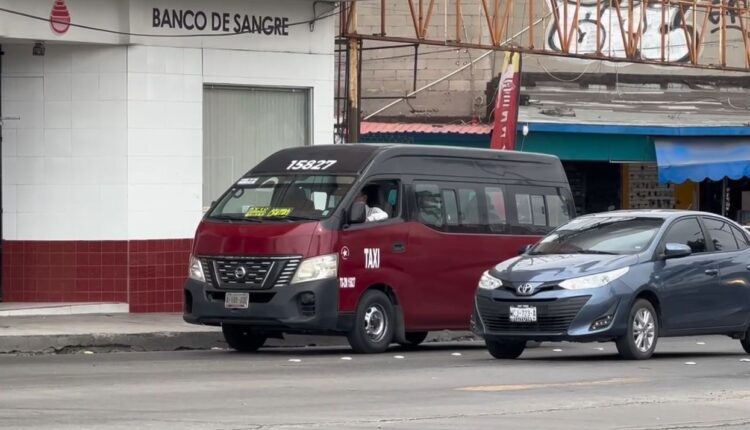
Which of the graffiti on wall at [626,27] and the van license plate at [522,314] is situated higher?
the graffiti on wall at [626,27]

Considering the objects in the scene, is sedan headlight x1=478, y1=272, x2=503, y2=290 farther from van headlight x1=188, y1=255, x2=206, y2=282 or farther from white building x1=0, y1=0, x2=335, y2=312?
white building x1=0, y1=0, x2=335, y2=312

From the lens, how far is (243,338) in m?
17.0

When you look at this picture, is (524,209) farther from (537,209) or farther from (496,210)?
(496,210)

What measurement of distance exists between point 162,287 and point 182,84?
2.91m

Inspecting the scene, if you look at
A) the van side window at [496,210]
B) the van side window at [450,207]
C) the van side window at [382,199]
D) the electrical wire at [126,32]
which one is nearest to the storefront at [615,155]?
the electrical wire at [126,32]

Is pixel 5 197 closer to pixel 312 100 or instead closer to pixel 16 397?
pixel 312 100

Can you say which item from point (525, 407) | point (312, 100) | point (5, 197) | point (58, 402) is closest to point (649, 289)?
point (525, 407)

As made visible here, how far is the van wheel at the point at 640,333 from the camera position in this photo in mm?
14922

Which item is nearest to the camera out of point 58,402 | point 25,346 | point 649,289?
point 58,402

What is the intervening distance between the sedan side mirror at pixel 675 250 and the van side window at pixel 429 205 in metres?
3.03

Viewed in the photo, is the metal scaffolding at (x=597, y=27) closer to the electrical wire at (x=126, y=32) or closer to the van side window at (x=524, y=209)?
the electrical wire at (x=126, y=32)

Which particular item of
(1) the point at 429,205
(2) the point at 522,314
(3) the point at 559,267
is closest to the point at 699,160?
(1) the point at 429,205

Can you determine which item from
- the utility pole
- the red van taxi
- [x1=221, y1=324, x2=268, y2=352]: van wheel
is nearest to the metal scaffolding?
the utility pole

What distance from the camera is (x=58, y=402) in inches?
430
